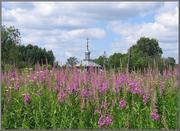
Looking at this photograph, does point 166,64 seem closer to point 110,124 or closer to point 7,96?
point 110,124

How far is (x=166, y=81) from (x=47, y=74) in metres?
1.70

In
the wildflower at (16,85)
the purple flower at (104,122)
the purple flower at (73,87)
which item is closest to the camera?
the purple flower at (104,122)

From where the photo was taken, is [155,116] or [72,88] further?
[72,88]

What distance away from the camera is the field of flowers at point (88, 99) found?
496 centimetres

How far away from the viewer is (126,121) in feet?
16.0

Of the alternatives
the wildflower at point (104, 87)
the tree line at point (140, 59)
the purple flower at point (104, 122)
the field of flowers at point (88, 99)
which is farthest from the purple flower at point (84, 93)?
the purple flower at point (104, 122)

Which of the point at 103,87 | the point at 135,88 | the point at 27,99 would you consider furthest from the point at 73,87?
the point at 135,88

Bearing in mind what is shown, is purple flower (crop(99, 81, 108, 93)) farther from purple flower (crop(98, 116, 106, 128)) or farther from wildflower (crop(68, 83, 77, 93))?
purple flower (crop(98, 116, 106, 128))

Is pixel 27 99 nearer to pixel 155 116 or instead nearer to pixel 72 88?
pixel 72 88

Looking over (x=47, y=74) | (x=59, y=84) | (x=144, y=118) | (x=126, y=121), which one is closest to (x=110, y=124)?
(x=126, y=121)

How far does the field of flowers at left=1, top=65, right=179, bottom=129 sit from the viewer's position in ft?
16.3

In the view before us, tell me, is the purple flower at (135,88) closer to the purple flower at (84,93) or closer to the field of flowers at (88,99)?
the field of flowers at (88,99)

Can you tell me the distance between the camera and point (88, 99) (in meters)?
5.23

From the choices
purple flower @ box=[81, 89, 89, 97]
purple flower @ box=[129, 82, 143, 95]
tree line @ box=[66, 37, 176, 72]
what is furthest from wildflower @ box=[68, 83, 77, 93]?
purple flower @ box=[129, 82, 143, 95]
